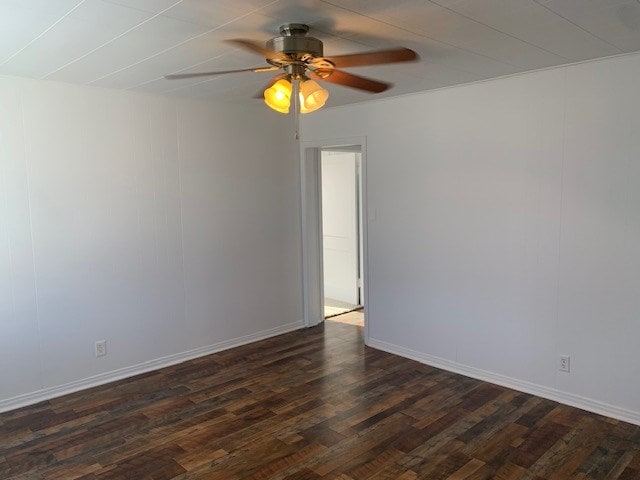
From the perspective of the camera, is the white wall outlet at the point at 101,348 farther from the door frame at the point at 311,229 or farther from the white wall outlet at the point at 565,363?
the white wall outlet at the point at 565,363

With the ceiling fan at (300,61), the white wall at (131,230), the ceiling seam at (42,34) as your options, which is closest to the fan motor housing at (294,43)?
the ceiling fan at (300,61)

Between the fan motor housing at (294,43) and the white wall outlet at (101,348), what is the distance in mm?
2718

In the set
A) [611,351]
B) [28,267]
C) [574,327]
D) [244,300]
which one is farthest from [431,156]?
[28,267]

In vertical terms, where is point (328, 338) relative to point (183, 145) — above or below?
below

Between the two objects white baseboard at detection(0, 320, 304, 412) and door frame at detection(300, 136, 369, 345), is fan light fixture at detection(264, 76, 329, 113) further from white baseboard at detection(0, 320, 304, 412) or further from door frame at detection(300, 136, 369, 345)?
white baseboard at detection(0, 320, 304, 412)

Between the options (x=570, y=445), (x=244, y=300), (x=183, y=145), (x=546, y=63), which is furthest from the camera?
(x=244, y=300)

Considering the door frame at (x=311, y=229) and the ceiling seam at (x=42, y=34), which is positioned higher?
the ceiling seam at (x=42, y=34)

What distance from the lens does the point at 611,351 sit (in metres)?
3.10

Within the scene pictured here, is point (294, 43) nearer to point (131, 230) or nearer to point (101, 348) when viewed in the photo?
point (131, 230)

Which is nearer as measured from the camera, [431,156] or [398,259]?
[431,156]

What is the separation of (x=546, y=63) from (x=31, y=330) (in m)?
3.88

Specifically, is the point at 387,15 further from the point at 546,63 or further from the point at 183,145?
the point at 183,145

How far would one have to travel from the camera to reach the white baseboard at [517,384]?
311cm

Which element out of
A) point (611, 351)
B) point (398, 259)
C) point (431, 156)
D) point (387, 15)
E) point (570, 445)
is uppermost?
point (387, 15)
